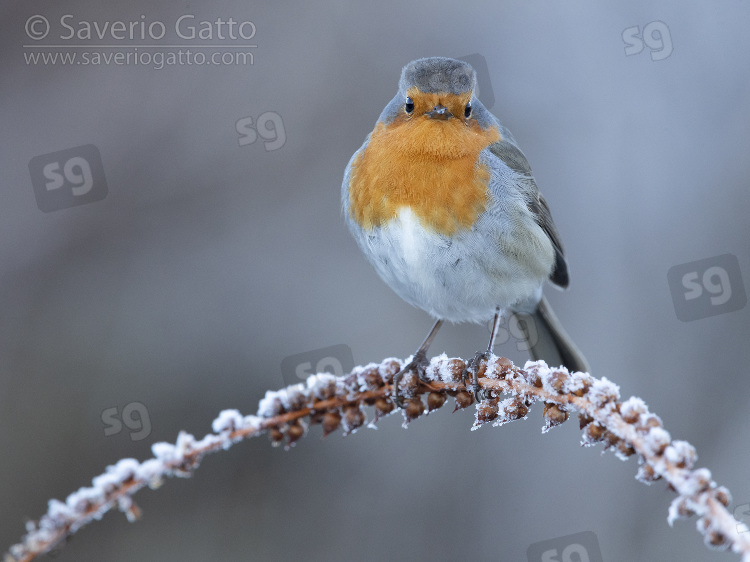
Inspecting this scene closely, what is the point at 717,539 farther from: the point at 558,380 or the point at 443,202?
the point at 443,202

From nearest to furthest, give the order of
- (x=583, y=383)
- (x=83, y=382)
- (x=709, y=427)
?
(x=583, y=383)
(x=709, y=427)
(x=83, y=382)

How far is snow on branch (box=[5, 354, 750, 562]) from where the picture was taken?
3.91 ft

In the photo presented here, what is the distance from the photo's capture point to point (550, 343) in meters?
3.96

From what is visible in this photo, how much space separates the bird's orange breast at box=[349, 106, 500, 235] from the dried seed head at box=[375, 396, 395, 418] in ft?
4.35

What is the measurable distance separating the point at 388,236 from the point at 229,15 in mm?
2668

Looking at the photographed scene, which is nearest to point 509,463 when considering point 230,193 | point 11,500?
point 230,193

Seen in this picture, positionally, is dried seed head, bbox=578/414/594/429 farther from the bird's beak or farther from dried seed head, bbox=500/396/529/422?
the bird's beak

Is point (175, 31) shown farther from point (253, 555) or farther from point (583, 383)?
point (583, 383)

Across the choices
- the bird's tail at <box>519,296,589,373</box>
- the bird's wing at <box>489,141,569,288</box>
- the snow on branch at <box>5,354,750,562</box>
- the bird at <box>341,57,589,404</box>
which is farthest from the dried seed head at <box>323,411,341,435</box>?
the bird's tail at <box>519,296,589,373</box>

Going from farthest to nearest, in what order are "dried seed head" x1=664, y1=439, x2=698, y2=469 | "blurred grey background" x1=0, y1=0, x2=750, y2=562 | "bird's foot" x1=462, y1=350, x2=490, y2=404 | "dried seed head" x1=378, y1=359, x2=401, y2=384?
"blurred grey background" x1=0, y1=0, x2=750, y2=562 → "bird's foot" x1=462, y1=350, x2=490, y2=404 → "dried seed head" x1=378, y1=359, x2=401, y2=384 → "dried seed head" x1=664, y1=439, x2=698, y2=469

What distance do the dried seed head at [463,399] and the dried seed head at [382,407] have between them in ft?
0.71

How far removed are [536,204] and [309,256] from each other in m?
1.84

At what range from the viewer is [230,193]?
16.3ft

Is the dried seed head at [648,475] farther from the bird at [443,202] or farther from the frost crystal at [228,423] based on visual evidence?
the bird at [443,202]
